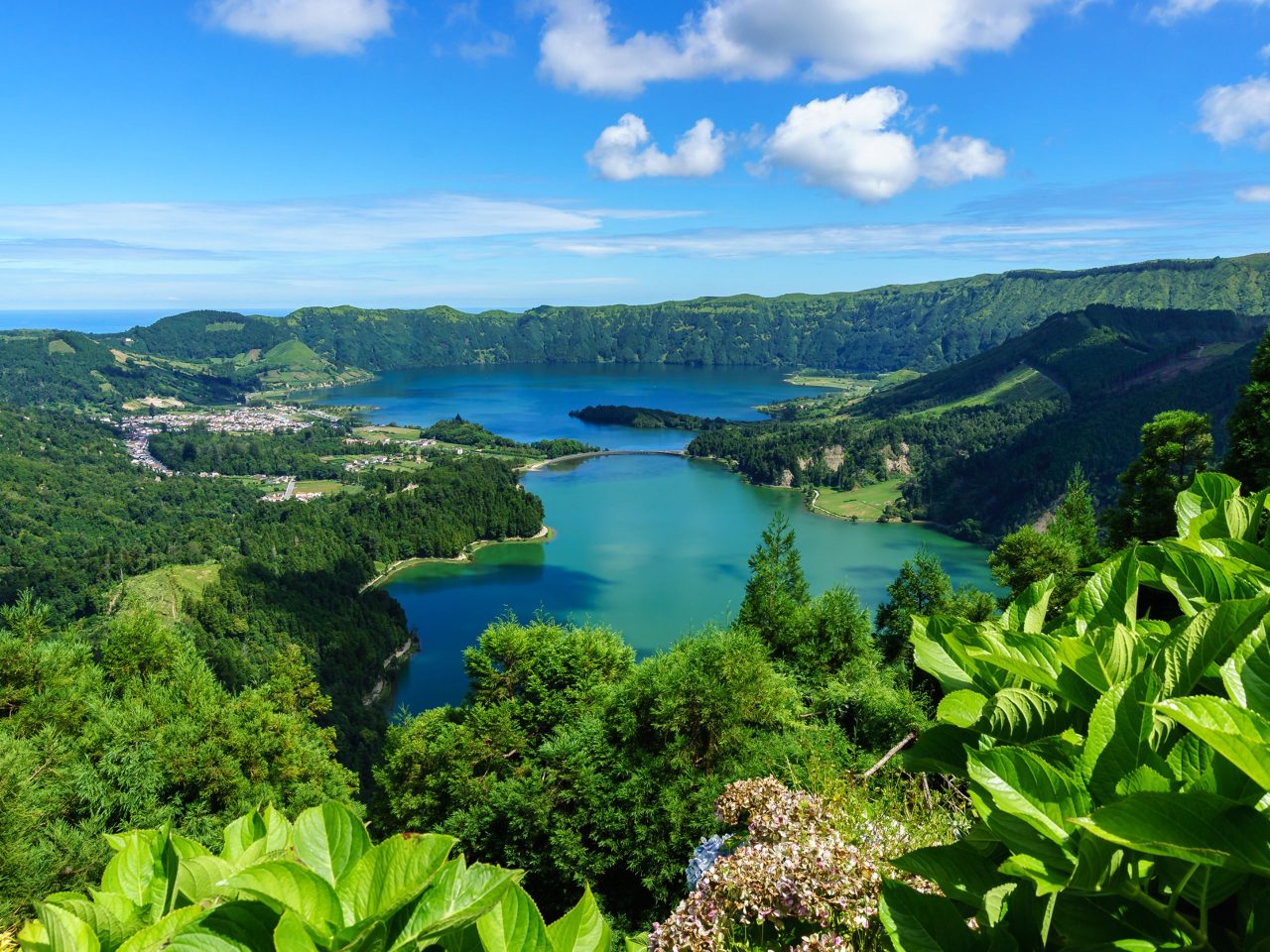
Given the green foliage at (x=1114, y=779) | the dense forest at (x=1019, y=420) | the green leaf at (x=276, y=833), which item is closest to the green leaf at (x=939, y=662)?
the green foliage at (x=1114, y=779)

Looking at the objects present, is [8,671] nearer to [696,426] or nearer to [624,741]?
[624,741]

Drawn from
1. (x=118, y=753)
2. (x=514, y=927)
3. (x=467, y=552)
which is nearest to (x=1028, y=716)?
(x=514, y=927)

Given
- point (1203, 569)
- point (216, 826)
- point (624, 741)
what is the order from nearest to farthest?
point (1203, 569) < point (216, 826) < point (624, 741)

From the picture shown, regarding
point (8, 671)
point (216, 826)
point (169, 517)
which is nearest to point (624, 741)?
point (216, 826)

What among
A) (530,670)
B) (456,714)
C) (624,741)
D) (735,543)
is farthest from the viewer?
(735,543)

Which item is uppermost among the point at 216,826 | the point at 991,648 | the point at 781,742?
the point at 991,648

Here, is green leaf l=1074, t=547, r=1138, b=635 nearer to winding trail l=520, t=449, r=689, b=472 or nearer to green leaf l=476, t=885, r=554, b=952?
green leaf l=476, t=885, r=554, b=952

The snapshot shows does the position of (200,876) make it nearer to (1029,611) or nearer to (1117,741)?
(1117,741)
